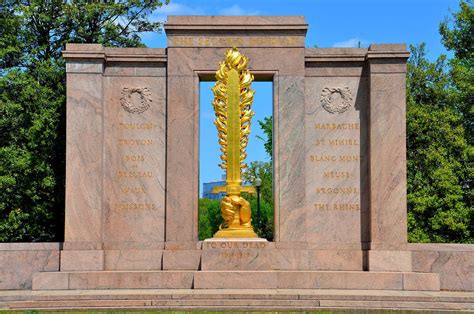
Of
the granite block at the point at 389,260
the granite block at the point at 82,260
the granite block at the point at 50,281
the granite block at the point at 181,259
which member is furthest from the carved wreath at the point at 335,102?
the granite block at the point at 50,281

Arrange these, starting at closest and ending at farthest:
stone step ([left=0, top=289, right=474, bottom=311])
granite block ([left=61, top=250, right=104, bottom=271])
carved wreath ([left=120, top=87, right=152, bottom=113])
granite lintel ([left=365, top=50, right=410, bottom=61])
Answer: stone step ([left=0, top=289, right=474, bottom=311]) → granite block ([left=61, top=250, right=104, bottom=271]) → granite lintel ([left=365, top=50, right=410, bottom=61]) → carved wreath ([left=120, top=87, right=152, bottom=113])

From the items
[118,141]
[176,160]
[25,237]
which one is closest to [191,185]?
[176,160]

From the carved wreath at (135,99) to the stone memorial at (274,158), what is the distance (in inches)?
1.7

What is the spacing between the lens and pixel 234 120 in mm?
21641

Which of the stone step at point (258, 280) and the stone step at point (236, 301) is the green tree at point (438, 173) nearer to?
the stone step at point (258, 280)

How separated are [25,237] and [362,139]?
15.4 metres

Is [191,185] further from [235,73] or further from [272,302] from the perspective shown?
[272,302]

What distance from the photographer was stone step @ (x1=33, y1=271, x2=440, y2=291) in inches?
764

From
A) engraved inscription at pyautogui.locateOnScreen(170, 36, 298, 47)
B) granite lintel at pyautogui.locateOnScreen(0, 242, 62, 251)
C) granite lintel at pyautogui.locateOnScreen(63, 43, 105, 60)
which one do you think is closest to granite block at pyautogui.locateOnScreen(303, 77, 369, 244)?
engraved inscription at pyautogui.locateOnScreen(170, 36, 298, 47)

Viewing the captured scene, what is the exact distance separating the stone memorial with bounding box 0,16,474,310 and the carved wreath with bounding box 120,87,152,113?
44mm

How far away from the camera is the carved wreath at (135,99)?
21.7 m

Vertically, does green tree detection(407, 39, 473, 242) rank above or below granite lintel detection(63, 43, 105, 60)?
below

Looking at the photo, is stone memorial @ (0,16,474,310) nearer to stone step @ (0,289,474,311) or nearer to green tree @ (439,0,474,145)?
stone step @ (0,289,474,311)

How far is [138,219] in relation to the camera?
2131cm
